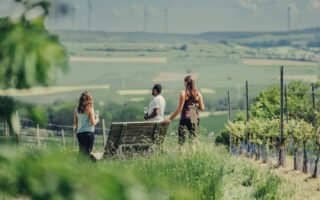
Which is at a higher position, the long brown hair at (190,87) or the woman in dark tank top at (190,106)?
the long brown hair at (190,87)

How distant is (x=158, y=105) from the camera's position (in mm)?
15031

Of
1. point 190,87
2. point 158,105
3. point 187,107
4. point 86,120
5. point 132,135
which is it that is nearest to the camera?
point 190,87

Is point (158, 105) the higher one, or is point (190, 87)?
point (190, 87)

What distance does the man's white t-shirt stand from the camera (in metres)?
14.9

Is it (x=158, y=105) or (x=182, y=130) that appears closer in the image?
(x=182, y=130)

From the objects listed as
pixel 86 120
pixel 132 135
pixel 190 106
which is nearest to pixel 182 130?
pixel 190 106

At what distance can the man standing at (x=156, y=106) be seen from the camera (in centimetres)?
1490

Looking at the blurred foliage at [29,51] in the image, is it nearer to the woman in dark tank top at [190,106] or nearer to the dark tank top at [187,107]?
the woman in dark tank top at [190,106]

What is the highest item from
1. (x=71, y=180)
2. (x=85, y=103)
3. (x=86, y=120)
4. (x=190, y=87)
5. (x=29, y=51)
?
(x=29, y=51)

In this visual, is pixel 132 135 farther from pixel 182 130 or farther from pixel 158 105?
pixel 182 130

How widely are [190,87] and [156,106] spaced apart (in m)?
0.86

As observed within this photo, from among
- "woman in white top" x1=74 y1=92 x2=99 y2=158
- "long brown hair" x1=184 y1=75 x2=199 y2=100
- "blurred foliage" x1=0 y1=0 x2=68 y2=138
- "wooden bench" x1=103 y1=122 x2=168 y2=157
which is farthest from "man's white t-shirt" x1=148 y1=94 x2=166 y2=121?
"blurred foliage" x1=0 y1=0 x2=68 y2=138

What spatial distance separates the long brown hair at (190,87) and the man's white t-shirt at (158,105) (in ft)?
1.75

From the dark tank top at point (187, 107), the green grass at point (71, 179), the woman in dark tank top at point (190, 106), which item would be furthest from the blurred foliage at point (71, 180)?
the dark tank top at point (187, 107)
